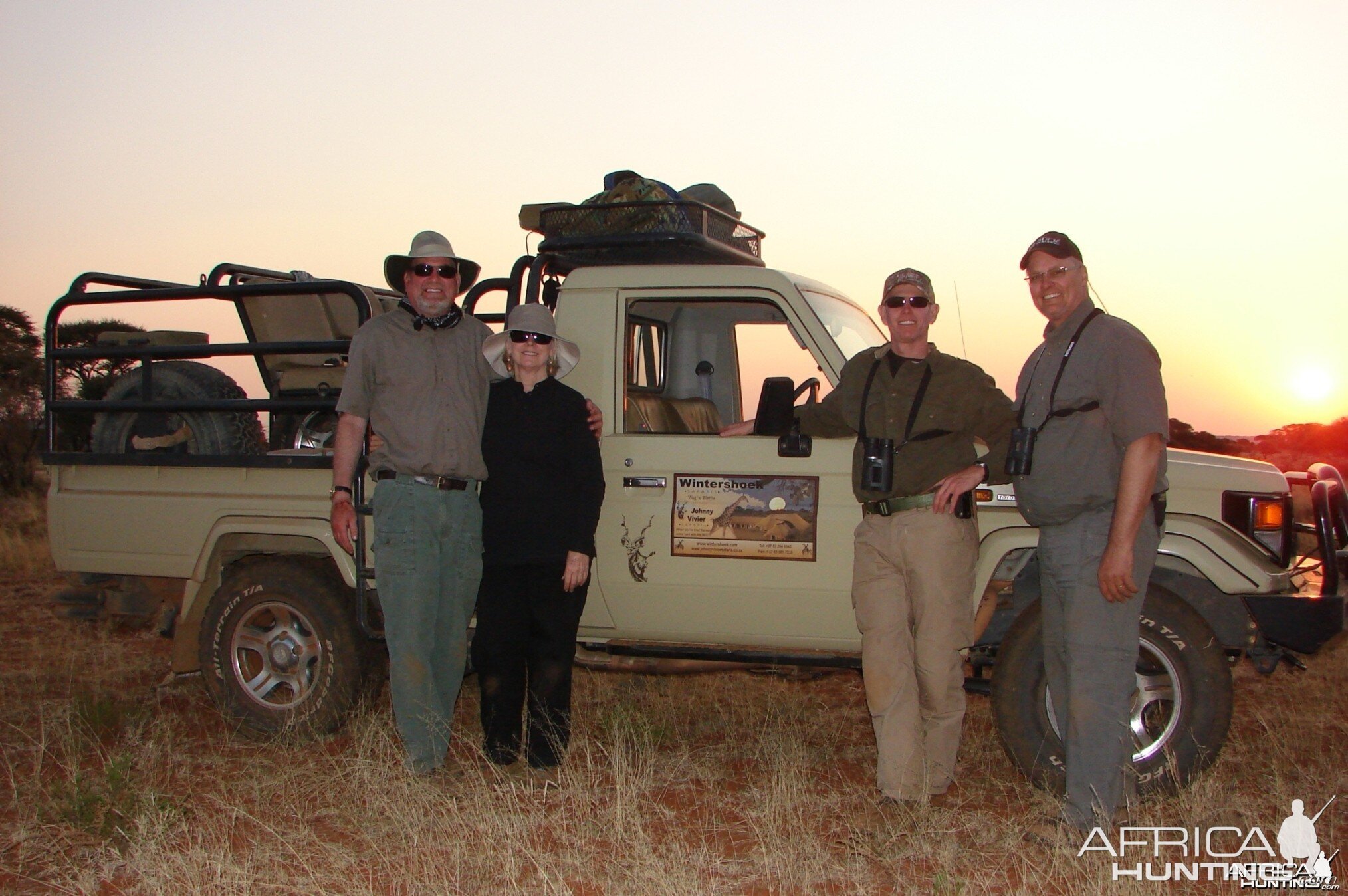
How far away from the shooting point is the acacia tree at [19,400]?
18.8 meters

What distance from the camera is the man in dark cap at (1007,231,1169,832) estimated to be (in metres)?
3.57

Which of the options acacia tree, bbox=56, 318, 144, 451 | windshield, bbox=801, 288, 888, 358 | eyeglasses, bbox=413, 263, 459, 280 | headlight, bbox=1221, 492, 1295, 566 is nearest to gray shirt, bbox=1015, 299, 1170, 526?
headlight, bbox=1221, 492, 1295, 566

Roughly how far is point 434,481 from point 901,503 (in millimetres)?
1715

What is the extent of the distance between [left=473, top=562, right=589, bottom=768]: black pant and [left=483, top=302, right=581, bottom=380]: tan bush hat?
0.77m

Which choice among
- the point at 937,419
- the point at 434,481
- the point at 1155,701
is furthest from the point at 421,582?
the point at 1155,701

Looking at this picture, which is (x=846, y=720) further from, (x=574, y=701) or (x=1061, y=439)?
(x=1061, y=439)

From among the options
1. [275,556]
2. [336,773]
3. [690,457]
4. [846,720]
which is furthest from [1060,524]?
[275,556]

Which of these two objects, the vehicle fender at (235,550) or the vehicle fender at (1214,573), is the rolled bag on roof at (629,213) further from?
the vehicle fender at (1214,573)

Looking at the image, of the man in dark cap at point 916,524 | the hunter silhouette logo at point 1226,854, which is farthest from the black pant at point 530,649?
the hunter silhouette logo at point 1226,854

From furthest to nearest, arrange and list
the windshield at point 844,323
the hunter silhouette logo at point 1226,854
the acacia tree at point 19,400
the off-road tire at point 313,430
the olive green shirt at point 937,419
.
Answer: the acacia tree at point 19,400
the off-road tire at point 313,430
the windshield at point 844,323
the olive green shirt at point 937,419
the hunter silhouette logo at point 1226,854

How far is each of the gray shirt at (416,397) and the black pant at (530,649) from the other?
441 mm

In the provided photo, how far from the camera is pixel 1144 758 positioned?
4.18 meters

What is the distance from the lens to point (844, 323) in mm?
4832

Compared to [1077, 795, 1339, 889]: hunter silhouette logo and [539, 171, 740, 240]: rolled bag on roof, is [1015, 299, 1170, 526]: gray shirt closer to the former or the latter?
[1077, 795, 1339, 889]: hunter silhouette logo
